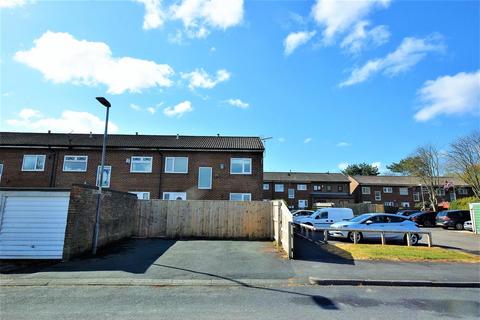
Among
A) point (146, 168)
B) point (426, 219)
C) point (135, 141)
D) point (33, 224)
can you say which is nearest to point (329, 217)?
point (146, 168)

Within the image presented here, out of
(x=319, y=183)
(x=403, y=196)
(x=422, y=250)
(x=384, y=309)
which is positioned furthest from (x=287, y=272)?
(x=403, y=196)

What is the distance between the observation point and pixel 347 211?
2181cm

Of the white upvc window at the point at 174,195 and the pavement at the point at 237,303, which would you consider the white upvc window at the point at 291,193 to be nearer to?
the white upvc window at the point at 174,195

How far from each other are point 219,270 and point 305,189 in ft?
146

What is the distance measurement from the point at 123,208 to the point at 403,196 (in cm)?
5369

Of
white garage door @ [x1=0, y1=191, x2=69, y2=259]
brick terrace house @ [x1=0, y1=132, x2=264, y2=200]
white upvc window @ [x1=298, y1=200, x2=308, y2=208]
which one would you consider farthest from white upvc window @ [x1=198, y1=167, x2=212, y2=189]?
white upvc window @ [x1=298, y1=200, x2=308, y2=208]

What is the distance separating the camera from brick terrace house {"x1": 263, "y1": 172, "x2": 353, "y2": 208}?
5103 centimetres

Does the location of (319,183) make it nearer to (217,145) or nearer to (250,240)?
(217,145)

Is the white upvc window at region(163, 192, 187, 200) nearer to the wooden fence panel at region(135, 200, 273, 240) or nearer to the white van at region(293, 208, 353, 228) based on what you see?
the wooden fence panel at region(135, 200, 273, 240)

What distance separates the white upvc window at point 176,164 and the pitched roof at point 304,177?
94.6 feet

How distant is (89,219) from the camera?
38.8 feet

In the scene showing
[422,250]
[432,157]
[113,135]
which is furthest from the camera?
[432,157]

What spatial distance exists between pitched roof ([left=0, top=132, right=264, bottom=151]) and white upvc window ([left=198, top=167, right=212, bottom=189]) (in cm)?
173

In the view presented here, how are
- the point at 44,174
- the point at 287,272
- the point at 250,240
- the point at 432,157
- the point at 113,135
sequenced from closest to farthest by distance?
the point at 287,272
the point at 250,240
the point at 44,174
the point at 113,135
the point at 432,157
